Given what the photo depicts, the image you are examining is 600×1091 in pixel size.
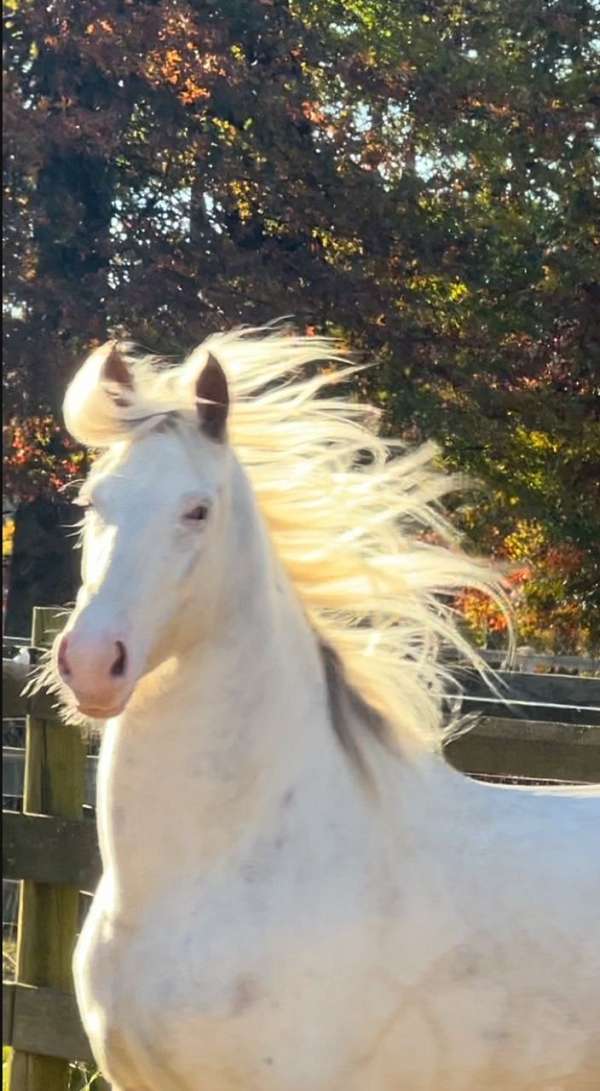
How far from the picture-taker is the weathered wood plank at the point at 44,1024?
446cm

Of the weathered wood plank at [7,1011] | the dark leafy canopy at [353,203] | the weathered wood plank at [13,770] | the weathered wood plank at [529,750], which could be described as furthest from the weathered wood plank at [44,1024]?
the dark leafy canopy at [353,203]

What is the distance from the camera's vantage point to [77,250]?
7277 mm

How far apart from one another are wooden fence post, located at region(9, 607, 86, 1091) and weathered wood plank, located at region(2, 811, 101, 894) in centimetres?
6

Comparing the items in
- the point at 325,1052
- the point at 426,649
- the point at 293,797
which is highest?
the point at 426,649

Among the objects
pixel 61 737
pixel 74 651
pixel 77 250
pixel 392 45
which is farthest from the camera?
pixel 77 250

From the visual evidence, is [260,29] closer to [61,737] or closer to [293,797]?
[61,737]

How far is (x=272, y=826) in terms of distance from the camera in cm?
292

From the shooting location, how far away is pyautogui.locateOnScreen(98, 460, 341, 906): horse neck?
9.55 ft

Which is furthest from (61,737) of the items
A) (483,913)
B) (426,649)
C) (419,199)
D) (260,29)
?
(260,29)

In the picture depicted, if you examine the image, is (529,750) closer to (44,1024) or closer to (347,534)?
(347,534)

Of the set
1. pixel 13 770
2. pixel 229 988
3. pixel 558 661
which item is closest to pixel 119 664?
pixel 229 988

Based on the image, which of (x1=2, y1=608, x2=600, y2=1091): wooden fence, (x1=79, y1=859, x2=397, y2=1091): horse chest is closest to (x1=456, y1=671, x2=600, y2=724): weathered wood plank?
(x1=2, y1=608, x2=600, y2=1091): wooden fence

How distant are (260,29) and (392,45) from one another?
0.66m

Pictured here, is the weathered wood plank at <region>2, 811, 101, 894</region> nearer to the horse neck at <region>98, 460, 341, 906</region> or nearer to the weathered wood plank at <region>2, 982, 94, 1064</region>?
the weathered wood plank at <region>2, 982, 94, 1064</region>
